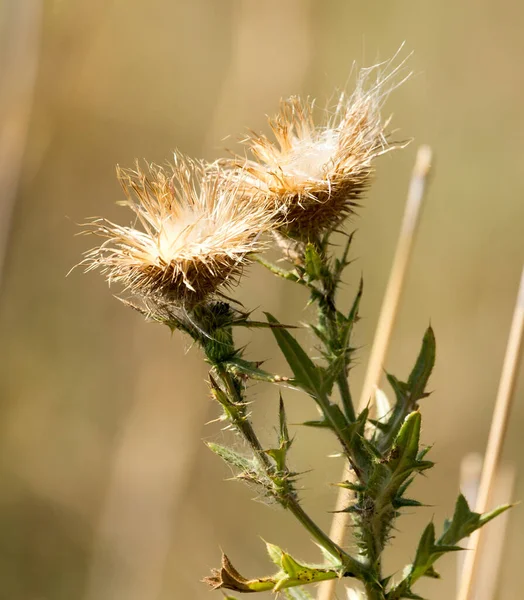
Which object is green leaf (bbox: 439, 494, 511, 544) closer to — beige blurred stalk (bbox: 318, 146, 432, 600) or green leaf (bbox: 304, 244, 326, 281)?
beige blurred stalk (bbox: 318, 146, 432, 600)

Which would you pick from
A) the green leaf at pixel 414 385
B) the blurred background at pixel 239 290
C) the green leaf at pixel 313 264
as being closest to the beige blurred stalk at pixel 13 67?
the blurred background at pixel 239 290

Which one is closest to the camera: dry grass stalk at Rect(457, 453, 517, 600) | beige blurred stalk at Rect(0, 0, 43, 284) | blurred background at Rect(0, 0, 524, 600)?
dry grass stalk at Rect(457, 453, 517, 600)

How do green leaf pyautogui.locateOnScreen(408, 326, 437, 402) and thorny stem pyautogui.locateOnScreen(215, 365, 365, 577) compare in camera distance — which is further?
green leaf pyautogui.locateOnScreen(408, 326, 437, 402)

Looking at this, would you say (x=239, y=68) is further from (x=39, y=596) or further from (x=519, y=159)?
(x=39, y=596)

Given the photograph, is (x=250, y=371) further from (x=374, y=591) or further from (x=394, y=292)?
(x=394, y=292)

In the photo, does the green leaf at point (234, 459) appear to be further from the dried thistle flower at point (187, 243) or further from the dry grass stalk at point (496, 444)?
the dry grass stalk at point (496, 444)

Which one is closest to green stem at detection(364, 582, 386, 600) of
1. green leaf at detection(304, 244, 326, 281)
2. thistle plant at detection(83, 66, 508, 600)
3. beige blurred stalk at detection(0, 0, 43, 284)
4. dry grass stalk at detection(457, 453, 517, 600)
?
thistle plant at detection(83, 66, 508, 600)
